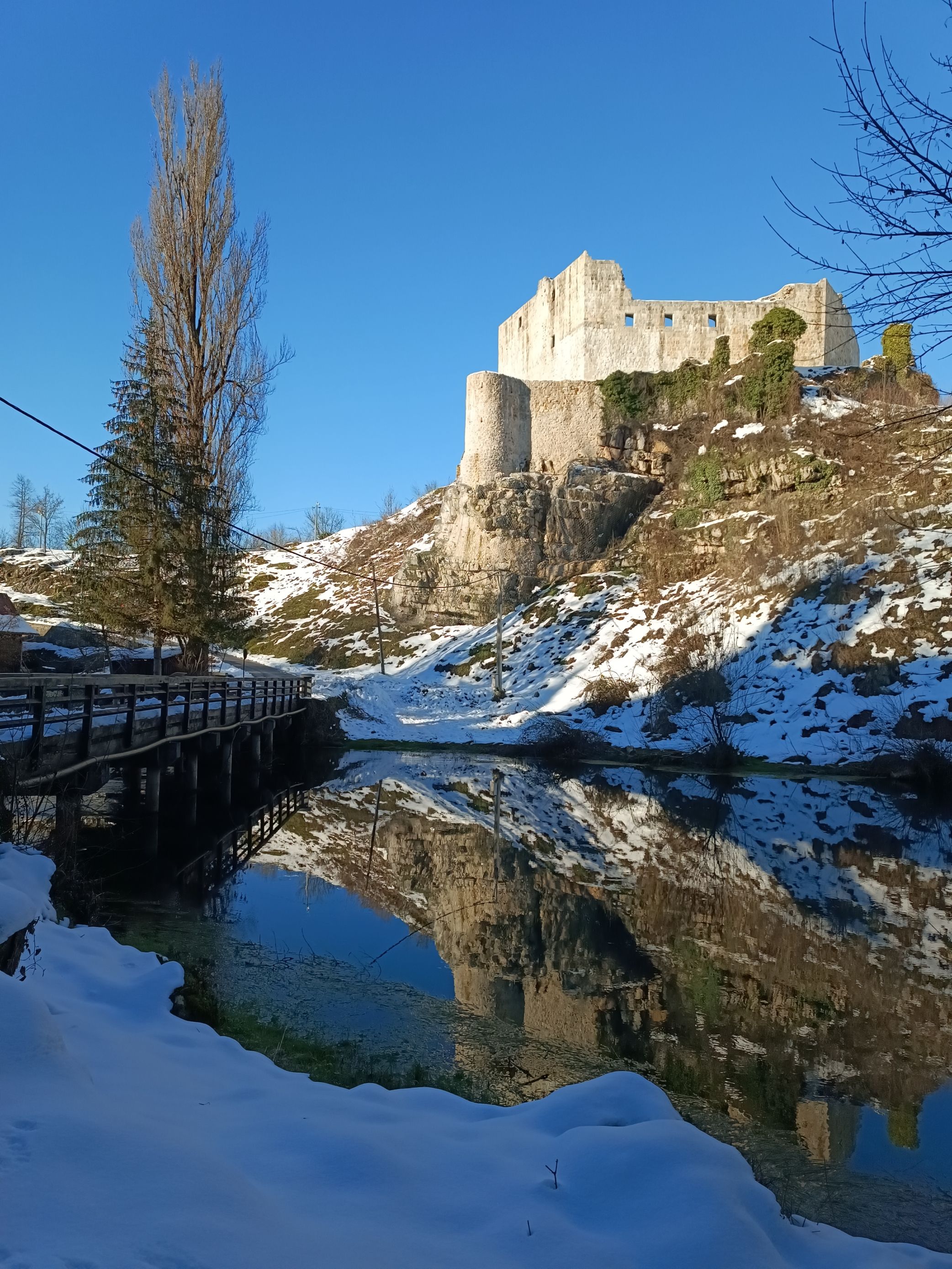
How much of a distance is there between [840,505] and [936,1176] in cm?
2934

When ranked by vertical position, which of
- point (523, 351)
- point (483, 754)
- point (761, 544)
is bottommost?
point (483, 754)

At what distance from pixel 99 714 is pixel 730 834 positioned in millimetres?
10203

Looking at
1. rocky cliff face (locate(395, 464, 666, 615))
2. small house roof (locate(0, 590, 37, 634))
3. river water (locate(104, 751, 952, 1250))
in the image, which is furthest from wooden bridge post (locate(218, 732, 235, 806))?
rocky cliff face (locate(395, 464, 666, 615))

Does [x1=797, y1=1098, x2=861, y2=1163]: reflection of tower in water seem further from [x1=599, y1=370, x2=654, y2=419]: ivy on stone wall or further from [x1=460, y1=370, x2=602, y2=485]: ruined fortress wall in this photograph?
[x1=599, y1=370, x2=654, y2=419]: ivy on stone wall

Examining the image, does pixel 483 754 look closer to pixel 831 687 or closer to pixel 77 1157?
pixel 831 687

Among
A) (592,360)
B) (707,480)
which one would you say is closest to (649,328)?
(592,360)

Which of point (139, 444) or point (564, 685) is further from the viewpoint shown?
point (564, 685)

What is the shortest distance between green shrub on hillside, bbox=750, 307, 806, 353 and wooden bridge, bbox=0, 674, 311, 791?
2970 centimetres

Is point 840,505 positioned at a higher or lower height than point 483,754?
higher

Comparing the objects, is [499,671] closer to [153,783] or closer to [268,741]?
[268,741]

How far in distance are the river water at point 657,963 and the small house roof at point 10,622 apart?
16750 millimetres

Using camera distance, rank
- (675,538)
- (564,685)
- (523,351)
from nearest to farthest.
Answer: (564,685), (675,538), (523,351)

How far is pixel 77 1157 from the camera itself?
2566 millimetres

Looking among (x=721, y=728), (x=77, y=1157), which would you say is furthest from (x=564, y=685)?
(x=77, y=1157)
